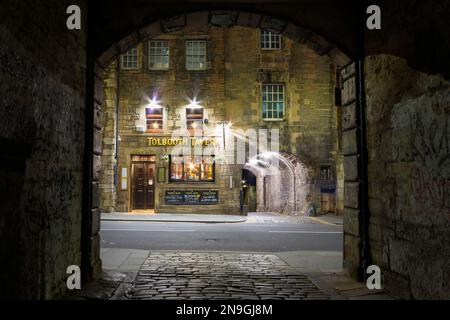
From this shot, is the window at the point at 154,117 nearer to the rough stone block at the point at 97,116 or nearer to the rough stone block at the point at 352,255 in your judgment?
the rough stone block at the point at 97,116

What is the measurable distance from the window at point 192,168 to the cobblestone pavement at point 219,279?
12.5m

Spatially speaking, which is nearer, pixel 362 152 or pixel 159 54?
pixel 362 152

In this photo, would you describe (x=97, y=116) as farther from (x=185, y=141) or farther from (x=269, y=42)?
(x=269, y=42)

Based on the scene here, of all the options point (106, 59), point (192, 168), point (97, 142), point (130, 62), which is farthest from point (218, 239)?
point (130, 62)

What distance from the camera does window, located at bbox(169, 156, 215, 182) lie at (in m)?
20.8

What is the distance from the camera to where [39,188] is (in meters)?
4.24

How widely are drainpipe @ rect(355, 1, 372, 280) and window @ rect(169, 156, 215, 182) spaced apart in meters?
14.9

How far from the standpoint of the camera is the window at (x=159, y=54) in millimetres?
21125

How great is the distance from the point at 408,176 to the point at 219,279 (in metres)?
3.33

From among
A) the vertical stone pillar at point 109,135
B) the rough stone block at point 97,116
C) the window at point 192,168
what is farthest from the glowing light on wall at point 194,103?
the rough stone block at point 97,116

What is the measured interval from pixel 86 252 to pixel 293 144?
53.8 feet

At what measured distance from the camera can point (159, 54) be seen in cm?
2122

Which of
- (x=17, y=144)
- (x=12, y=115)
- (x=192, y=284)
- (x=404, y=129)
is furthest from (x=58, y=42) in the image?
(x=404, y=129)
